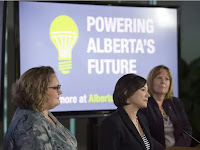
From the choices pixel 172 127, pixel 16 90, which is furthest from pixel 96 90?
pixel 16 90

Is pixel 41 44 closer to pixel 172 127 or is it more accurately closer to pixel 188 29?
pixel 172 127

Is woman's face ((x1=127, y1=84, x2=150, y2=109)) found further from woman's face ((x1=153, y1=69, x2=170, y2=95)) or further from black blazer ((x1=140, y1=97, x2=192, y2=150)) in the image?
woman's face ((x1=153, y1=69, x2=170, y2=95))

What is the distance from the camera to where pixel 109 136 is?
10.1 feet

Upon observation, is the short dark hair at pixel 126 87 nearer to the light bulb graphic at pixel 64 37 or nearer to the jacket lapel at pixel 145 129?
the jacket lapel at pixel 145 129

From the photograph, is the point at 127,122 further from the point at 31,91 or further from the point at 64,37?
the point at 64,37

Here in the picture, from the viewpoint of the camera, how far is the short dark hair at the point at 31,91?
8.95ft

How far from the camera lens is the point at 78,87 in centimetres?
506

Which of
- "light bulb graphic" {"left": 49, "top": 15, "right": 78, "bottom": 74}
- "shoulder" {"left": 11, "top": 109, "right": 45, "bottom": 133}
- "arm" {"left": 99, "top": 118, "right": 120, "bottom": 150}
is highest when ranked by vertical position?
"light bulb graphic" {"left": 49, "top": 15, "right": 78, "bottom": 74}

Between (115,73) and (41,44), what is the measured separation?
34.7 inches

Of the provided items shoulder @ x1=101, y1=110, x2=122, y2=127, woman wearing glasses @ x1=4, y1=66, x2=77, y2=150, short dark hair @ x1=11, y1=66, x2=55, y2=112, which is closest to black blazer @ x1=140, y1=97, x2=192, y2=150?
shoulder @ x1=101, y1=110, x2=122, y2=127

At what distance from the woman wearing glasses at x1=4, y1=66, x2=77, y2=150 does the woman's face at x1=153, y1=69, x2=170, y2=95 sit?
157 cm

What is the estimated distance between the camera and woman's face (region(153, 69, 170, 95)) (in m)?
4.30

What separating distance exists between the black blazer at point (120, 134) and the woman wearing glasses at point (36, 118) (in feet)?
0.84

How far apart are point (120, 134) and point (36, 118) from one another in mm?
669
